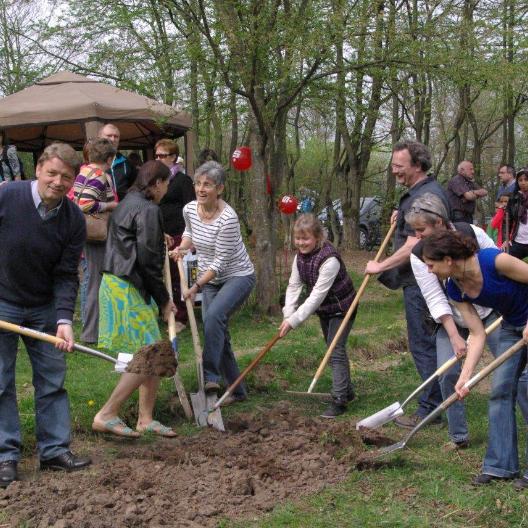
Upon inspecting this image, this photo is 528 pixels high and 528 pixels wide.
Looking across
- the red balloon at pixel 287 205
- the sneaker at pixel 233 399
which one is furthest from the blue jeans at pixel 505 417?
the red balloon at pixel 287 205

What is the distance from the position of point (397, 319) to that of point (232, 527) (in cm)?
657

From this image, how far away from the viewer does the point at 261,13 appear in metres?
8.59

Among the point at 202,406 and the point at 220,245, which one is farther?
the point at 220,245

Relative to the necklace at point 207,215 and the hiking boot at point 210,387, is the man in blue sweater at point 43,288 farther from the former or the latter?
the necklace at point 207,215

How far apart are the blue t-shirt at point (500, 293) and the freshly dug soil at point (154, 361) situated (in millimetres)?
1989

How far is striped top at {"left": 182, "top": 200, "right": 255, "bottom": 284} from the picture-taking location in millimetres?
6195

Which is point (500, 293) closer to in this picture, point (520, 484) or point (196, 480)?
point (520, 484)

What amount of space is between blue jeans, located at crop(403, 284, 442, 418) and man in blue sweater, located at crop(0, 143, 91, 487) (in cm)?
248

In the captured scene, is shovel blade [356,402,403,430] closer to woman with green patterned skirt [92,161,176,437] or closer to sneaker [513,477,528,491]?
sneaker [513,477,528,491]

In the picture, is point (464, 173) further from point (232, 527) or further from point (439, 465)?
point (232, 527)

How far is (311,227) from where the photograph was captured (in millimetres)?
6145

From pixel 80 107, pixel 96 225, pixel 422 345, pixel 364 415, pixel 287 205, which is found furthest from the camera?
pixel 287 205

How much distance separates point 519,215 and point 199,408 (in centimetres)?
641

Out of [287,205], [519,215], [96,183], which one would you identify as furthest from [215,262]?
[519,215]
